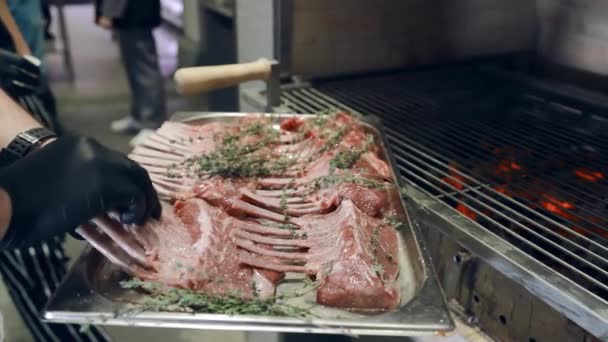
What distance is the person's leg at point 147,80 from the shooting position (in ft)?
14.8

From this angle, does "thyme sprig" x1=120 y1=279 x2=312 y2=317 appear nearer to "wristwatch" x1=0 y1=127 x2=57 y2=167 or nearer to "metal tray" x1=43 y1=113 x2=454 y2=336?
"metal tray" x1=43 y1=113 x2=454 y2=336

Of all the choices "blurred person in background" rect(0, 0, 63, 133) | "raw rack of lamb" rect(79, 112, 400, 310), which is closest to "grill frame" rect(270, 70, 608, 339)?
"raw rack of lamb" rect(79, 112, 400, 310)

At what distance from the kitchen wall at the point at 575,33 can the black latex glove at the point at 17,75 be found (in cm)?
237

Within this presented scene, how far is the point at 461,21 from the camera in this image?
116 inches

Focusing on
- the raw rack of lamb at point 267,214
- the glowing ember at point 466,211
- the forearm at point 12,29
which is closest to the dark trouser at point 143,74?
the forearm at point 12,29

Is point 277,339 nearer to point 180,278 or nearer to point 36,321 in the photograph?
point 180,278

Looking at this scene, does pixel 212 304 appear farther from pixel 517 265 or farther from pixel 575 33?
pixel 575 33

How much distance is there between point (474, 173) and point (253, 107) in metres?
1.00

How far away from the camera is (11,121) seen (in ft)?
4.35

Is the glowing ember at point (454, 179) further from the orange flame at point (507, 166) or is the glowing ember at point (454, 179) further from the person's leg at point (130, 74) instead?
the person's leg at point (130, 74)

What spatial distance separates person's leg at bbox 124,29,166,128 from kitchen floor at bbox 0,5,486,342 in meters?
0.28

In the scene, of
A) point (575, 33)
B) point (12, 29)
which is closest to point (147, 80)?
point (12, 29)

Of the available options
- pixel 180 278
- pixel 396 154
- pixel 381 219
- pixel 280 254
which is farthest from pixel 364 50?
pixel 180 278

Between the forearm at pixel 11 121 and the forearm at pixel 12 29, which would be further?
the forearm at pixel 12 29
